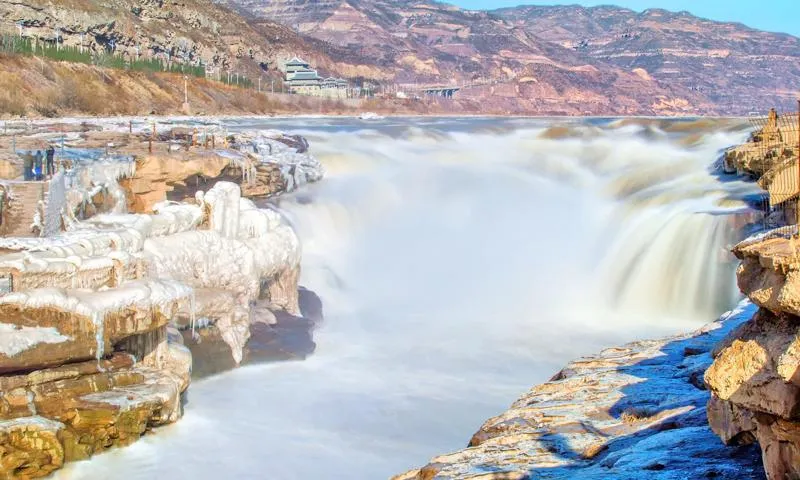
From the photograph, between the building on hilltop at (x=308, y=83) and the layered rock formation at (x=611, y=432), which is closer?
the layered rock formation at (x=611, y=432)

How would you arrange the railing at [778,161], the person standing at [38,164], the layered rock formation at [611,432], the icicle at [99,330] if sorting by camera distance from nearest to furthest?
the layered rock formation at [611,432] → the icicle at [99,330] → the railing at [778,161] → the person standing at [38,164]

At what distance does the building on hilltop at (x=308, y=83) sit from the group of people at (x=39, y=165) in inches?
2848

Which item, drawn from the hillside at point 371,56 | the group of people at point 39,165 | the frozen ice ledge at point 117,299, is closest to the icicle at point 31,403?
the frozen ice ledge at point 117,299

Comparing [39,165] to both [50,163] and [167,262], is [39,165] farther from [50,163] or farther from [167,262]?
[167,262]

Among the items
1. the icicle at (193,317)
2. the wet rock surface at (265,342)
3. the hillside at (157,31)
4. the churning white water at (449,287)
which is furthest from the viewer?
the hillside at (157,31)

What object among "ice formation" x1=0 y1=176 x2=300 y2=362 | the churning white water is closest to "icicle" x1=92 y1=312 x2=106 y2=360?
"ice formation" x1=0 y1=176 x2=300 y2=362

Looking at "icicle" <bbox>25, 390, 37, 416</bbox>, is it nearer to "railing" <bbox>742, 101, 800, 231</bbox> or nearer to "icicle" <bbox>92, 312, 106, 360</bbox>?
"icicle" <bbox>92, 312, 106, 360</bbox>

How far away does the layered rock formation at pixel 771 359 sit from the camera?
19.4ft

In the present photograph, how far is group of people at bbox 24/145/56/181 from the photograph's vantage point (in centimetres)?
1906

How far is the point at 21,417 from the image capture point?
13898 millimetres

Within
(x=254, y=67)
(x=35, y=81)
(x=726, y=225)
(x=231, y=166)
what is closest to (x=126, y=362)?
(x=231, y=166)

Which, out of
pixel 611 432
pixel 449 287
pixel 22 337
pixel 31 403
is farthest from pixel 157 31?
pixel 611 432

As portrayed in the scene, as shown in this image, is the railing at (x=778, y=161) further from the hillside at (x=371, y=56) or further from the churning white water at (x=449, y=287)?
the hillside at (x=371, y=56)

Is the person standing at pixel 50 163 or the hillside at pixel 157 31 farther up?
the hillside at pixel 157 31
